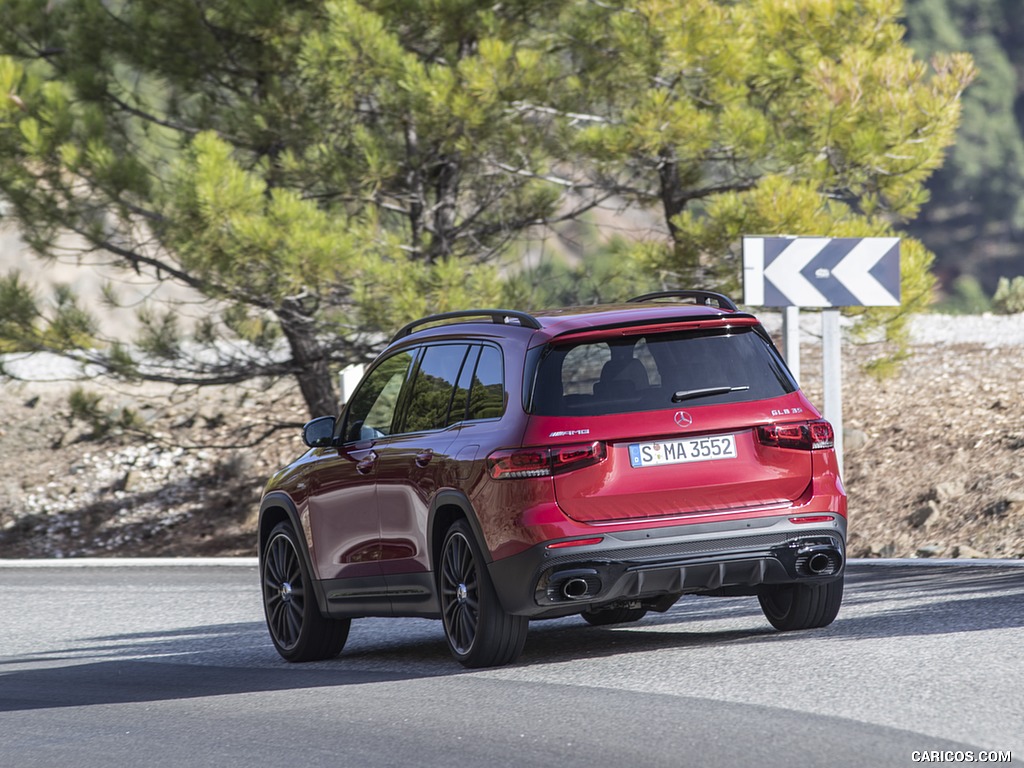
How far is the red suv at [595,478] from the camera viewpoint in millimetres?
7828

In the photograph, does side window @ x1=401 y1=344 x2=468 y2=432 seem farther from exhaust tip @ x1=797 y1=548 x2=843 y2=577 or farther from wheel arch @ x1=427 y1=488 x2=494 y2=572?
exhaust tip @ x1=797 y1=548 x2=843 y2=577

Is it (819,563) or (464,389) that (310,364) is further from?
(819,563)

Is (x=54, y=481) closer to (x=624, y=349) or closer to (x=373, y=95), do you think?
(x=373, y=95)

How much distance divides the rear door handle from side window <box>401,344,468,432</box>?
231 millimetres

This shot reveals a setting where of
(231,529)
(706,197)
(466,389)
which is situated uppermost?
(706,197)

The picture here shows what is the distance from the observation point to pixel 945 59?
17.3 metres

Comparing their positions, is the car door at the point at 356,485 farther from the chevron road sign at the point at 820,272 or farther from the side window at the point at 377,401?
the chevron road sign at the point at 820,272

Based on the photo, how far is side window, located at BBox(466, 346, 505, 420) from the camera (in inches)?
324

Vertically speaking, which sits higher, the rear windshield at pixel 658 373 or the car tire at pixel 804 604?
the rear windshield at pixel 658 373

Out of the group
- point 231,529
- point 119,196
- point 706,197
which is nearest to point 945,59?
point 706,197

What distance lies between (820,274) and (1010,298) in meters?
14.3

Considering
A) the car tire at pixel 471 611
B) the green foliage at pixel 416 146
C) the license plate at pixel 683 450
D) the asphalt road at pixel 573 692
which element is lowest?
the asphalt road at pixel 573 692

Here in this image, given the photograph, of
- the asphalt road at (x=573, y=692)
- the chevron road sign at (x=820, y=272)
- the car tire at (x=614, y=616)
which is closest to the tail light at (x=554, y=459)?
the asphalt road at (x=573, y=692)

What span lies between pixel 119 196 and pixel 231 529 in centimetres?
535
